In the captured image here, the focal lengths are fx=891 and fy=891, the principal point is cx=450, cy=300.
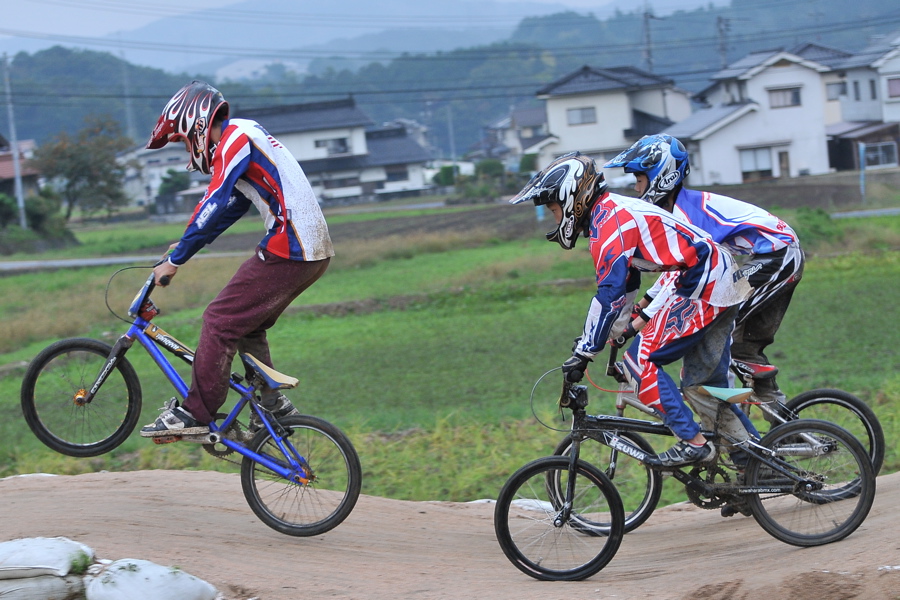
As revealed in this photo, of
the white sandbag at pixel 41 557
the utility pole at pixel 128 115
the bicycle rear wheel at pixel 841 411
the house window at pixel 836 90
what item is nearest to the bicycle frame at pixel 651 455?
the bicycle rear wheel at pixel 841 411

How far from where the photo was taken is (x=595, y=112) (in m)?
55.4

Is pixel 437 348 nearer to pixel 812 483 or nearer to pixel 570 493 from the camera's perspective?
pixel 570 493

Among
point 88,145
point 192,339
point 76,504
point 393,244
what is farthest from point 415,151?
point 76,504

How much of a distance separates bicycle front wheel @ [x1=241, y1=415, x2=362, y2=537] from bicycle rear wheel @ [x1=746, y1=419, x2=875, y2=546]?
95.0 inches

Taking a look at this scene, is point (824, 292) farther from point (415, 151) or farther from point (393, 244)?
point (415, 151)

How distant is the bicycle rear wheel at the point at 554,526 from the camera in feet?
16.2

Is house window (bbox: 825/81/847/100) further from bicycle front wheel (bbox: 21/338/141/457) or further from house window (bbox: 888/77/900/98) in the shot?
bicycle front wheel (bbox: 21/338/141/457)

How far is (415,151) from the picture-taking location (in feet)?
224

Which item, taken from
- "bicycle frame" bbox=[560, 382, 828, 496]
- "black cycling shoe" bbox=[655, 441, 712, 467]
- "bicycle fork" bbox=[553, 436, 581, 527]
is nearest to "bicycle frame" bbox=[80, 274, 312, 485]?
"bicycle fork" bbox=[553, 436, 581, 527]

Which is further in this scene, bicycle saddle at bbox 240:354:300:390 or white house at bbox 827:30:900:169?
white house at bbox 827:30:900:169

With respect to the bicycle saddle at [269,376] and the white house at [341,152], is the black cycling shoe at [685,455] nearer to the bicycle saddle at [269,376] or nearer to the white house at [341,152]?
the bicycle saddle at [269,376]

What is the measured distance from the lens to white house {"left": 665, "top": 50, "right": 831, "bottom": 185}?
48156 mm

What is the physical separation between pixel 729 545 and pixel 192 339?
42.0 feet

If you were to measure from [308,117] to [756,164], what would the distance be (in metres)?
32.5
